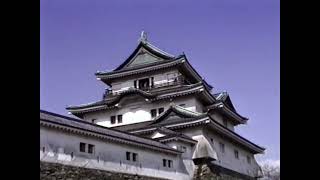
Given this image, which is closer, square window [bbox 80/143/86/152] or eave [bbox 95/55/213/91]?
square window [bbox 80/143/86/152]

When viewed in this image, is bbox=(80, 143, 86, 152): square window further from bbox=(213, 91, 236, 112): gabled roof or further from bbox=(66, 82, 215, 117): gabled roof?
bbox=(213, 91, 236, 112): gabled roof

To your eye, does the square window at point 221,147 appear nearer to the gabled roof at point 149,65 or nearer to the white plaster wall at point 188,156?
the white plaster wall at point 188,156

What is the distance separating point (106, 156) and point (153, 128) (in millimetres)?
7134

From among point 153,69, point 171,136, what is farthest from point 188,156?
point 153,69

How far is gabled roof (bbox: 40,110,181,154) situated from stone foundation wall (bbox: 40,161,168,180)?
1.63 meters

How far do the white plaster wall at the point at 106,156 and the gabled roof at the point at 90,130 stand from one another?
0.79 ft

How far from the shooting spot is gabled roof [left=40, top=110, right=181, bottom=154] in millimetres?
18336

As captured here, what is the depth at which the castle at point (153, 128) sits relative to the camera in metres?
19.7

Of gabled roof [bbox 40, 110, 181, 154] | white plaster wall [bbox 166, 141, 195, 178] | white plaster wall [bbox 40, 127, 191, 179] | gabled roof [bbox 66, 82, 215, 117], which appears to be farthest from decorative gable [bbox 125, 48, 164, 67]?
gabled roof [bbox 40, 110, 181, 154]

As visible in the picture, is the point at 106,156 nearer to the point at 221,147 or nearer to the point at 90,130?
the point at 90,130

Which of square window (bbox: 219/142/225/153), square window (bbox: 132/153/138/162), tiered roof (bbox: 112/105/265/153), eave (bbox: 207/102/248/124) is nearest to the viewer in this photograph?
square window (bbox: 132/153/138/162)

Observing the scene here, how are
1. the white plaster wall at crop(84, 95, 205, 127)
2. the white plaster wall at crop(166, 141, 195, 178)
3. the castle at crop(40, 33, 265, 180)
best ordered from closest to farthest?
1. the castle at crop(40, 33, 265, 180)
2. the white plaster wall at crop(166, 141, 195, 178)
3. the white plaster wall at crop(84, 95, 205, 127)

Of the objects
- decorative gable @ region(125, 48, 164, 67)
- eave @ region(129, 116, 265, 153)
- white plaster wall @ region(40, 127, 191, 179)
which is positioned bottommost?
white plaster wall @ region(40, 127, 191, 179)
